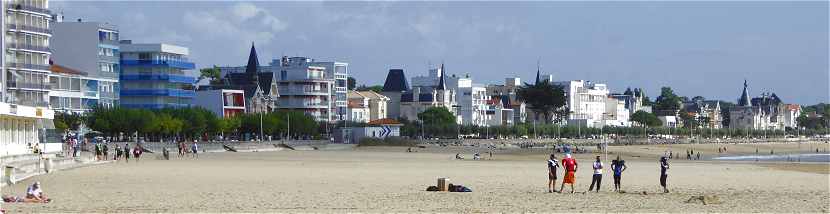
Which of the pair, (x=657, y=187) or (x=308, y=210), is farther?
(x=657, y=187)

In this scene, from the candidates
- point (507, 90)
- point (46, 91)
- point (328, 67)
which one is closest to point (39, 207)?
point (46, 91)

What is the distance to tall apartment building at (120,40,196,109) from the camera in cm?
9725

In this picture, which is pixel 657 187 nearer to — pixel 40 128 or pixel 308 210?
pixel 308 210

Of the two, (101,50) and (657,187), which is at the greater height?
(101,50)

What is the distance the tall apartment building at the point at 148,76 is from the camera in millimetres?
97250

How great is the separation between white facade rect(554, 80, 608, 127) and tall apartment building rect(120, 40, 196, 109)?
8367 centimetres

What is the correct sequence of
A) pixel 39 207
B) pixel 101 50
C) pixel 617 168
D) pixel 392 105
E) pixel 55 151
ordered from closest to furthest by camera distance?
1. pixel 39 207
2. pixel 617 168
3. pixel 55 151
4. pixel 101 50
5. pixel 392 105

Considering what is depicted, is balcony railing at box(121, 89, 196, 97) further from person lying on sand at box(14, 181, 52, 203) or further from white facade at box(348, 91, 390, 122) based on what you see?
person lying on sand at box(14, 181, 52, 203)

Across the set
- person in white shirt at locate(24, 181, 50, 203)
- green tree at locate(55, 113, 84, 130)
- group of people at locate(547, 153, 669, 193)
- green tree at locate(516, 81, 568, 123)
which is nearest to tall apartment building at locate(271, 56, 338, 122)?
green tree at locate(516, 81, 568, 123)

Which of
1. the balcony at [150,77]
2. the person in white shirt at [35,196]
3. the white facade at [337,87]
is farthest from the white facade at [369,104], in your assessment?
the person in white shirt at [35,196]

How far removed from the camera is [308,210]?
2322 centimetres

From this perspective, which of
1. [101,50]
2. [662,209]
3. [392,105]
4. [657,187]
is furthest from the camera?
[392,105]

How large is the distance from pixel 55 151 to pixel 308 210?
114 feet

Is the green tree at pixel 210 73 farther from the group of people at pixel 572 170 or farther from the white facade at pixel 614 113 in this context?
the group of people at pixel 572 170
